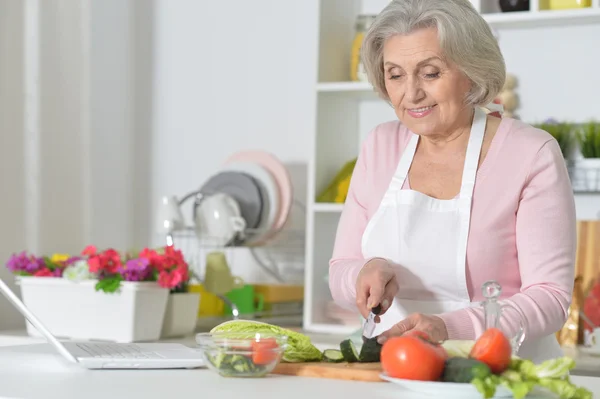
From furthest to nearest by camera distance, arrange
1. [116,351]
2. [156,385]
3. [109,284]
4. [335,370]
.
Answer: [109,284], [116,351], [335,370], [156,385]

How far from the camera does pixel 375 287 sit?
155 cm

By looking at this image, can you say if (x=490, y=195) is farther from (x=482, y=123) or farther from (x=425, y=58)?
(x=425, y=58)

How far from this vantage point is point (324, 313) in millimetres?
2979

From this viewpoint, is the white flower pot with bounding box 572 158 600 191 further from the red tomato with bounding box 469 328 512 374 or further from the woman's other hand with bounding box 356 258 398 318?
the red tomato with bounding box 469 328 512 374

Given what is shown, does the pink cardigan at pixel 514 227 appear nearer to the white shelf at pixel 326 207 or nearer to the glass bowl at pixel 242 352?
the glass bowl at pixel 242 352

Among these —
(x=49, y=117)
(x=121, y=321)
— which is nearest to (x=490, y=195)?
(x=121, y=321)

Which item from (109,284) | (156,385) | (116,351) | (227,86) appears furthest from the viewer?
(227,86)

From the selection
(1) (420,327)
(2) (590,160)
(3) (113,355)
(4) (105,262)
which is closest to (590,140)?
(2) (590,160)

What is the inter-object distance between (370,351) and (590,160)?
1.60m

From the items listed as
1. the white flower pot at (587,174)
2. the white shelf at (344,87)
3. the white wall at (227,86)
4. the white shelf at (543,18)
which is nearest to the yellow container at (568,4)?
the white shelf at (543,18)

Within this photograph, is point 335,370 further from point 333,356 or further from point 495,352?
point 495,352

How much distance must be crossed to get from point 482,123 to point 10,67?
1820 millimetres

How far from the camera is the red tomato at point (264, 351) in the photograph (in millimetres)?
1247

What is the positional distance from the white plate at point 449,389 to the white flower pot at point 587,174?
1.76 m
